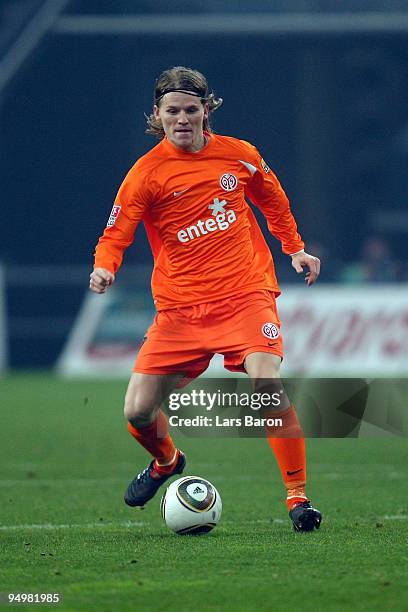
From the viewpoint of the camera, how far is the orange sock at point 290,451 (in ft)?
21.9

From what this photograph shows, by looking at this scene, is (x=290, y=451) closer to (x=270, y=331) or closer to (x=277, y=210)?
(x=270, y=331)

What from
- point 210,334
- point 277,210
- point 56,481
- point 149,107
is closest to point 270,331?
point 210,334

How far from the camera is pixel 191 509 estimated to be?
6.56 m

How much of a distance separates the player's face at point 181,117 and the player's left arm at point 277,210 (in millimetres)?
375

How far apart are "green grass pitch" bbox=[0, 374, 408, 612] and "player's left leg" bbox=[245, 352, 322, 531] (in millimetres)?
108

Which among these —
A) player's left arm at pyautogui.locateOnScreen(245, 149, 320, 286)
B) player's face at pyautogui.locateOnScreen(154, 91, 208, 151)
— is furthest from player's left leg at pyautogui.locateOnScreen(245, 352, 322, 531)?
player's face at pyautogui.locateOnScreen(154, 91, 208, 151)

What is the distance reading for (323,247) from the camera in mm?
21984

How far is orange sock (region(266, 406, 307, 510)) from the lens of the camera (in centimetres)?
667

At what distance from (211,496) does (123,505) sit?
1345 mm

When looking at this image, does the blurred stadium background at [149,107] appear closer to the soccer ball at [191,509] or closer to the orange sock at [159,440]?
the orange sock at [159,440]

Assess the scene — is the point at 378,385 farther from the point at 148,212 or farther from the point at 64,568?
the point at 64,568

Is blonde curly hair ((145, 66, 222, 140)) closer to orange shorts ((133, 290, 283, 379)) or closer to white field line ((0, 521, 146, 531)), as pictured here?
orange shorts ((133, 290, 283, 379))

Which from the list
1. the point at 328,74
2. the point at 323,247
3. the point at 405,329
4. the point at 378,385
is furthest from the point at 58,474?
the point at 328,74

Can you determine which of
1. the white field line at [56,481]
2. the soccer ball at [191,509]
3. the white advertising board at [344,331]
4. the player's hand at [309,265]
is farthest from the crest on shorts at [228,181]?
the white advertising board at [344,331]
